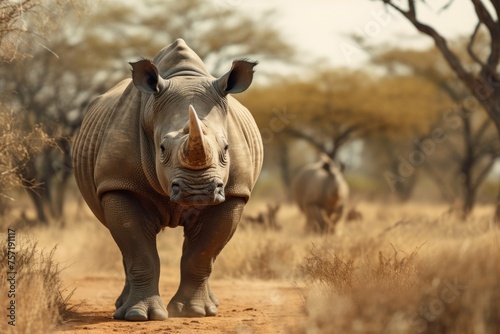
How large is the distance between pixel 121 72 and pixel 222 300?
15454mm

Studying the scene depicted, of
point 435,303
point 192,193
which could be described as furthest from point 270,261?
point 435,303

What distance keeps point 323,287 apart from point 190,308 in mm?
1209

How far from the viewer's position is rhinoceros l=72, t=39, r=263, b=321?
21.9 feet

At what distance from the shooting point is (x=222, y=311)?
7.60m

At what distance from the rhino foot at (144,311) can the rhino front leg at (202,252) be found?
0.91ft

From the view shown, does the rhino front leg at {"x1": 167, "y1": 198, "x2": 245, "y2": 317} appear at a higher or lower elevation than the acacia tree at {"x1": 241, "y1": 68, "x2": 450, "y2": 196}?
lower

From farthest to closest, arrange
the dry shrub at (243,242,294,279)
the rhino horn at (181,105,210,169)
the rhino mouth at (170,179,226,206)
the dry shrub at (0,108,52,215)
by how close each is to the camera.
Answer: the dry shrub at (243,242,294,279) < the dry shrub at (0,108,52,215) < the rhino mouth at (170,179,226,206) < the rhino horn at (181,105,210,169)

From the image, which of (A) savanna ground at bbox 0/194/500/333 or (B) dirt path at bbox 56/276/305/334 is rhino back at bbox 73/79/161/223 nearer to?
(A) savanna ground at bbox 0/194/500/333

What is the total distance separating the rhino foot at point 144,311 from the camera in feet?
22.1

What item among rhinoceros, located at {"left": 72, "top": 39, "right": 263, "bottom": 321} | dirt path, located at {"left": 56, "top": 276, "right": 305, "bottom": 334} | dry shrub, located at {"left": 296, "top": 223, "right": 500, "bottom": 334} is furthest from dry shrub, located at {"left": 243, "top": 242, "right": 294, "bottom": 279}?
dry shrub, located at {"left": 296, "top": 223, "right": 500, "bottom": 334}

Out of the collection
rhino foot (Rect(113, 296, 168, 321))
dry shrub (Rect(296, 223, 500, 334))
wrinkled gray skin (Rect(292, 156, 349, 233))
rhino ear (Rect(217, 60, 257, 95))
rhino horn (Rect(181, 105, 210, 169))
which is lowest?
rhino foot (Rect(113, 296, 168, 321))

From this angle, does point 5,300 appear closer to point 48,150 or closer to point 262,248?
point 262,248

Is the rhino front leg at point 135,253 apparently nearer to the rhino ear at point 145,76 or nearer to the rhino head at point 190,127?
the rhino head at point 190,127

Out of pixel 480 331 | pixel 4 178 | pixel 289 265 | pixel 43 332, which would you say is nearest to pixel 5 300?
pixel 43 332
